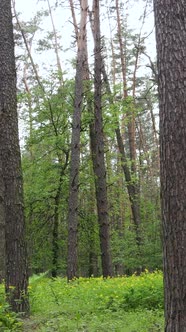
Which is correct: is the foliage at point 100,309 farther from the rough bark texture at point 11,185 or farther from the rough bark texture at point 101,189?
the rough bark texture at point 101,189

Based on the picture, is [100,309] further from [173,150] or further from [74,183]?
[74,183]

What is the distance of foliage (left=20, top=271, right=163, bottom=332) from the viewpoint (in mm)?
5926

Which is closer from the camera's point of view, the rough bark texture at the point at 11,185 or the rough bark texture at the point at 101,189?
the rough bark texture at the point at 11,185

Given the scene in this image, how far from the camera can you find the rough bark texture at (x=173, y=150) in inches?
170

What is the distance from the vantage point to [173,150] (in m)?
4.48

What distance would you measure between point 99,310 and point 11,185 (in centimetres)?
254

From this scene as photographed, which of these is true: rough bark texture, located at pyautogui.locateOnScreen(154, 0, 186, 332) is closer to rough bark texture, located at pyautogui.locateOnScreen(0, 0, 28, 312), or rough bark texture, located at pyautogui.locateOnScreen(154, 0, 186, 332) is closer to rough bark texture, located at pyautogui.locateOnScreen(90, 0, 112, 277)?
rough bark texture, located at pyautogui.locateOnScreen(0, 0, 28, 312)

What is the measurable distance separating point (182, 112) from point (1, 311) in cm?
382

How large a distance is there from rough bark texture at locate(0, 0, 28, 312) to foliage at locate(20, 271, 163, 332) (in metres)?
0.62

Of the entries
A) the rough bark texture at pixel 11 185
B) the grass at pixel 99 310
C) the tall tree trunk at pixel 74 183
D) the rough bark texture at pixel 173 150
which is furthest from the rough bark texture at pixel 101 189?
the rough bark texture at pixel 173 150

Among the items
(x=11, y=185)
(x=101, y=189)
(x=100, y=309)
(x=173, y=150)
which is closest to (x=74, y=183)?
(x=101, y=189)

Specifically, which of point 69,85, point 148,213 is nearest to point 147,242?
point 148,213

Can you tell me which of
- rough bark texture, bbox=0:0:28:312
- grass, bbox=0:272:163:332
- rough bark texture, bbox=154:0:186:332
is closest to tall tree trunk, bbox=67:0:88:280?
grass, bbox=0:272:163:332

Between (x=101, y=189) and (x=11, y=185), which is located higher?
(x=101, y=189)
